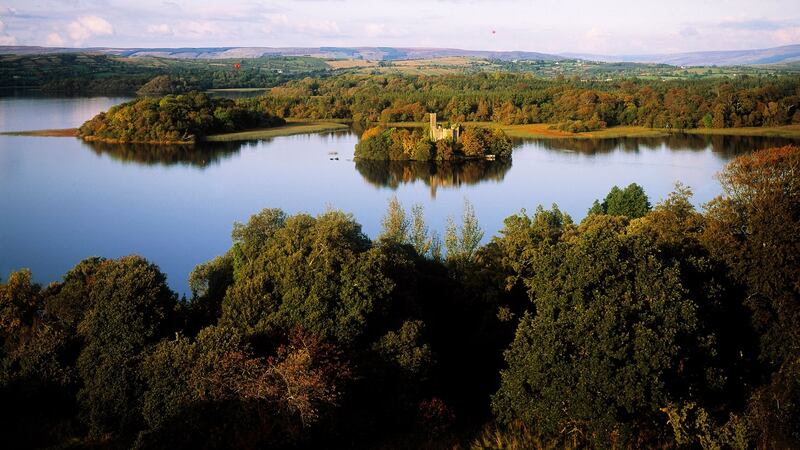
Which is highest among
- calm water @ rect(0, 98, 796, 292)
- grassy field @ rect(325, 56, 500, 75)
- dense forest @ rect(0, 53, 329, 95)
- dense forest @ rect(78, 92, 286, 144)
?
grassy field @ rect(325, 56, 500, 75)

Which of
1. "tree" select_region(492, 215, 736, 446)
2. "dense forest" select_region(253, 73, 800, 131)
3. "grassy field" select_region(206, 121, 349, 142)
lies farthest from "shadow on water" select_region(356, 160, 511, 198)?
"tree" select_region(492, 215, 736, 446)

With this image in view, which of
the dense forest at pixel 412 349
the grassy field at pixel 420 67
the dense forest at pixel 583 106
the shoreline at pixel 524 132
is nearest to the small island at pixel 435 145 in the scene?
the shoreline at pixel 524 132

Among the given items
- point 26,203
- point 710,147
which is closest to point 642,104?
point 710,147

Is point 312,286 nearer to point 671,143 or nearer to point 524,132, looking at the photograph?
point 671,143

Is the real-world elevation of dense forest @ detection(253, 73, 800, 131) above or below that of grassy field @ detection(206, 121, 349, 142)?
above

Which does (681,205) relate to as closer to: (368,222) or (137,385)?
(137,385)

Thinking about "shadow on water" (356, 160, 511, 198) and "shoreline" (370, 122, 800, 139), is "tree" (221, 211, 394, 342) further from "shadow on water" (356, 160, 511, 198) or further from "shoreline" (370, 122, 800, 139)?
"shoreline" (370, 122, 800, 139)
